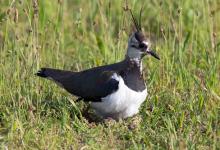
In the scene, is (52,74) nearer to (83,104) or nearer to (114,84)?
(83,104)

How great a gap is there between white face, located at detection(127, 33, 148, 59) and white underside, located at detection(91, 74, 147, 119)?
32 centimetres

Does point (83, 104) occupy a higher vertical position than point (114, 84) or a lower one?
lower

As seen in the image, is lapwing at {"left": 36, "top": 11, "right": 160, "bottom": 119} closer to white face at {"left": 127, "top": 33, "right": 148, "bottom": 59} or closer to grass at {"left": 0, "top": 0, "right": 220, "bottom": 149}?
white face at {"left": 127, "top": 33, "right": 148, "bottom": 59}

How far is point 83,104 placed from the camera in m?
6.98

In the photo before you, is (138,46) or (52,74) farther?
(52,74)

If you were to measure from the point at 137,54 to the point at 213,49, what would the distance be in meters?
1.04

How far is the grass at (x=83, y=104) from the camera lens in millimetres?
5980

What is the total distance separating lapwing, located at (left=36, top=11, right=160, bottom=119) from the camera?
6.36 meters

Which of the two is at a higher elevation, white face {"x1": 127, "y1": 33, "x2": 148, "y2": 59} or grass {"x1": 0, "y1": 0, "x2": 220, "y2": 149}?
white face {"x1": 127, "y1": 33, "x2": 148, "y2": 59}

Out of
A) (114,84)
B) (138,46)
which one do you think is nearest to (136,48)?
(138,46)

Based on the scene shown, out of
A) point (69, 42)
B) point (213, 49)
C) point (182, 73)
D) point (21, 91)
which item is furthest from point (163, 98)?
point (69, 42)

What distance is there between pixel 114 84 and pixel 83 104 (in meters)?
0.67

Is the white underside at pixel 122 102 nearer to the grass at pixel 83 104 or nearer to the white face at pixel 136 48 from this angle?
the grass at pixel 83 104

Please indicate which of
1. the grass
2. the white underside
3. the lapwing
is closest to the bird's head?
the lapwing
